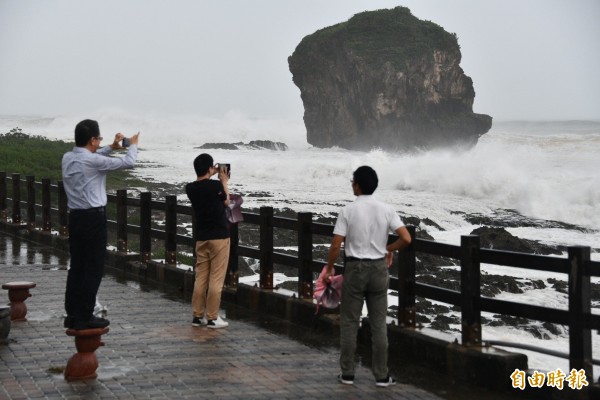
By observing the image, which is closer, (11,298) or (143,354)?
(143,354)

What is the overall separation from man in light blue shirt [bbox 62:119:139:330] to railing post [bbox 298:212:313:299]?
2.90 m

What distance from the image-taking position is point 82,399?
24.7 ft

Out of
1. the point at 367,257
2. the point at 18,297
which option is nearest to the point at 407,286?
the point at 367,257

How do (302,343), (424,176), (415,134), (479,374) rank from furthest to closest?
(415,134)
(424,176)
(302,343)
(479,374)

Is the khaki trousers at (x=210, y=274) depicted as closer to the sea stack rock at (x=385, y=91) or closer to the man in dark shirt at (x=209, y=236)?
the man in dark shirt at (x=209, y=236)

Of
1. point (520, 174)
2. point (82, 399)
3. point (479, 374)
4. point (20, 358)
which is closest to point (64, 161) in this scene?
point (20, 358)

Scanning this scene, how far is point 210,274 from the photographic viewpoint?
11.0 metres

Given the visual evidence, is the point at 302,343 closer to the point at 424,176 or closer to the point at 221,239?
the point at 221,239

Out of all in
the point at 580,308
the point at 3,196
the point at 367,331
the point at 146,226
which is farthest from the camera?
the point at 3,196

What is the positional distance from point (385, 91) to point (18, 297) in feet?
414

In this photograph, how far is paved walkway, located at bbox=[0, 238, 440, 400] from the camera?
784 cm

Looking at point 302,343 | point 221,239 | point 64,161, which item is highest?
point 64,161

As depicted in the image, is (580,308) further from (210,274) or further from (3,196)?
(3,196)

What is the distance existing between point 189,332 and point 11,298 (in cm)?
221
